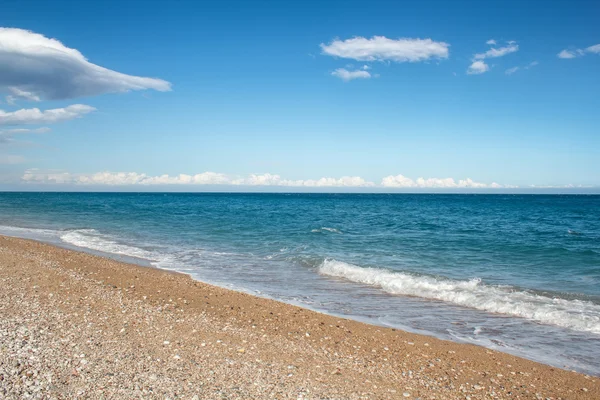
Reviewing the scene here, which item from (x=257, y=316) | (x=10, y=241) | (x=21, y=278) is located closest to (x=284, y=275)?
(x=257, y=316)

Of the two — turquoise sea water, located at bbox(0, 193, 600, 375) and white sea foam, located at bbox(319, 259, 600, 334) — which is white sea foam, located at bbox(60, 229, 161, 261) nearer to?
turquoise sea water, located at bbox(0, 193, 600, 375)

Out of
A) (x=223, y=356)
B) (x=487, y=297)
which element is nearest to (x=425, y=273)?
(x=487, y=297)

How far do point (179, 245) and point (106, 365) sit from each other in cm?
1857

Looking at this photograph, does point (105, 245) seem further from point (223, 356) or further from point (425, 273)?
point (223, 356)

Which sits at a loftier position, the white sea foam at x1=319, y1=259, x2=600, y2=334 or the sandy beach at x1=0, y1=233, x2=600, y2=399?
the sandy beach at x1=0, y1=233, x2=600, y2=399

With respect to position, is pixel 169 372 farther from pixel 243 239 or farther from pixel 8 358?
pixel 243 239

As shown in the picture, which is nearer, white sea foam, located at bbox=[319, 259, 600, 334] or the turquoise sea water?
the turquoise sea water

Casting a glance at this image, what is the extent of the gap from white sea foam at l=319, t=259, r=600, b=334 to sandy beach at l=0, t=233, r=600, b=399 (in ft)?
12.0

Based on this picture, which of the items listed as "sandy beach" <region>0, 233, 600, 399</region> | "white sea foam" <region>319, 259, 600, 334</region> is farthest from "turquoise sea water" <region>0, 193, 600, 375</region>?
"sandy beach" <region>0, 233, 600, 399</region>

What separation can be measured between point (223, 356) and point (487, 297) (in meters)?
8.84

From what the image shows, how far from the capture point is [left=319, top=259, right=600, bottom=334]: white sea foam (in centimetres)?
1084

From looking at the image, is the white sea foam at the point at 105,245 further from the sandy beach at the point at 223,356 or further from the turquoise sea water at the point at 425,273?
the sandy beach at the point at 223,356

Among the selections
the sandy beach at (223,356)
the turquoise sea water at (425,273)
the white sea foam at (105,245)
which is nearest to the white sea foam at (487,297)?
the turquoise sea water at (425,273)

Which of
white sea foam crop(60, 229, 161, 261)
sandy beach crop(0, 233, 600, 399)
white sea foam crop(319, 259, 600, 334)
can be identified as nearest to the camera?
sandy beach crop(0, 233, 600, 399)
